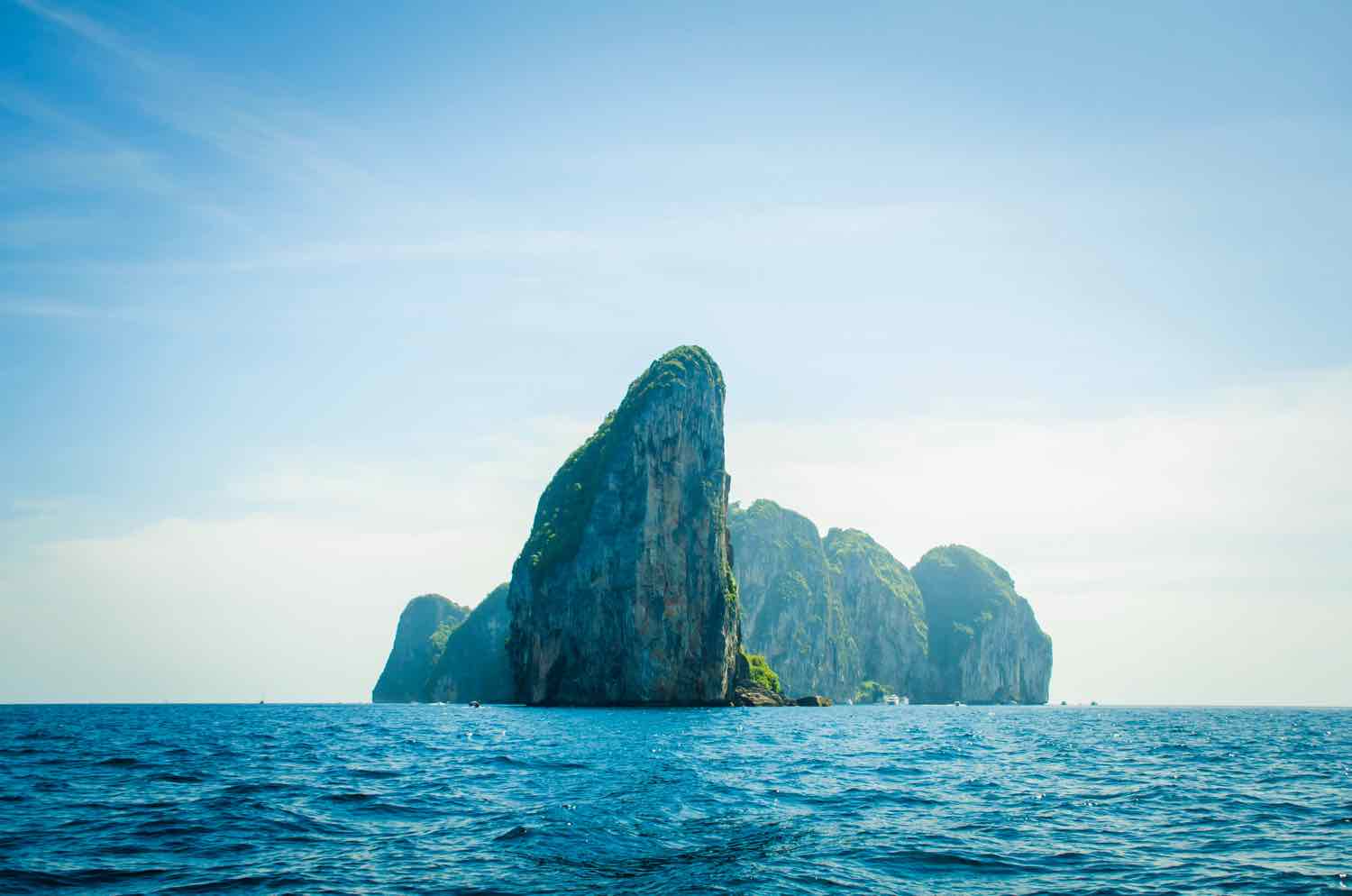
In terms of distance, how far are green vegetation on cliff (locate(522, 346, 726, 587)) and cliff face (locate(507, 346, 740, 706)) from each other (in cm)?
30

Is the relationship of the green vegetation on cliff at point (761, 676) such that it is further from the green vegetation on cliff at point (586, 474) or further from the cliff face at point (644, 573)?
the green vegetation on cliff at point (586, 474)

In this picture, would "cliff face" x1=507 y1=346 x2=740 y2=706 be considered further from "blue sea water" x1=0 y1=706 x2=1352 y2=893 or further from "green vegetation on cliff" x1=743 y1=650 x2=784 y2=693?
"blue sea water" x1=0 y1=706 x2=1352 y2=893

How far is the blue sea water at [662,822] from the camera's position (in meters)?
16.1

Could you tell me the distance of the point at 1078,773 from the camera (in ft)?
114

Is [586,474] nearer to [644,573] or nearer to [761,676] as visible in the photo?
[644,573]

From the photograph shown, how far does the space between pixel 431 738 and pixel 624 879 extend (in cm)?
4200

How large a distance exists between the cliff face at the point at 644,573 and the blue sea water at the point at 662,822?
75987 millimetres

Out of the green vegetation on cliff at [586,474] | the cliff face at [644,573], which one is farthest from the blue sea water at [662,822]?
the green vegetation on cliff at [586,474]

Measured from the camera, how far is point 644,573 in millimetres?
120250

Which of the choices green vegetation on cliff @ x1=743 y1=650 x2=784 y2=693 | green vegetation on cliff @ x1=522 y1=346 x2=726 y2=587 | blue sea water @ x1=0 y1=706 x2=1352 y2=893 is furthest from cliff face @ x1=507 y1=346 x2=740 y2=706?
blue sea water @ x1=0 y1=706 x2=1352 y2=893

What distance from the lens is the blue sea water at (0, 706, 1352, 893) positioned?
1608 centimetres

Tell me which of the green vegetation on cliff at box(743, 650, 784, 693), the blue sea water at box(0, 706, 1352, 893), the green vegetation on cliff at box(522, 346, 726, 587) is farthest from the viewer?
the green vegetation on cliff at box(743, 650, 784, 693)

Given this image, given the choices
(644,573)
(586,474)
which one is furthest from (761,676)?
(586,474)

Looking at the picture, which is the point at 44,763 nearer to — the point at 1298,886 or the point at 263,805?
the point at 263,805
